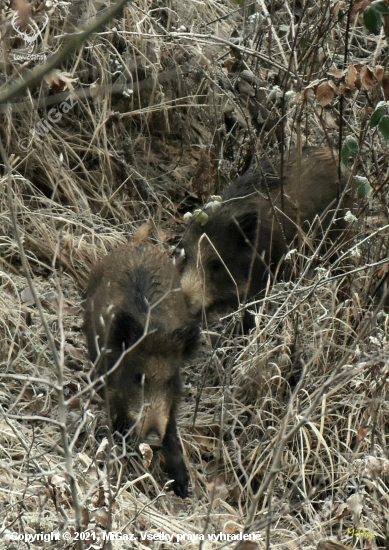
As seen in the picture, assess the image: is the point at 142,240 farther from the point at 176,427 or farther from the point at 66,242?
the point at 176,427

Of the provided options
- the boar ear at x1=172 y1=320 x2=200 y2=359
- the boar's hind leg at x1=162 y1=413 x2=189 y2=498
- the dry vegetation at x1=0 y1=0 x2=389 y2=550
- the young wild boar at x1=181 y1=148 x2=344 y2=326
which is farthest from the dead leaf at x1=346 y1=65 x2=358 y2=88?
the boar's hind leg at x1=162 y1=413 x2=189 y2=498

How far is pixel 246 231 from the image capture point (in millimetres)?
6938

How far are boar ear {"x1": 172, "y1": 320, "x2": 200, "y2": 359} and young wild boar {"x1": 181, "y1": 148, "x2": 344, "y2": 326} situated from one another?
98 centimetres

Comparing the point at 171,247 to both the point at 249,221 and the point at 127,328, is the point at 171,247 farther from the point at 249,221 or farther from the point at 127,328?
the point at 127,328

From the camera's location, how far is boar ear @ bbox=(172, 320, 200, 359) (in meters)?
5.62

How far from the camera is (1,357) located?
5902mm

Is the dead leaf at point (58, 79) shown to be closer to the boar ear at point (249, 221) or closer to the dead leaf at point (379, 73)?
the boar ear at point (249, 221)

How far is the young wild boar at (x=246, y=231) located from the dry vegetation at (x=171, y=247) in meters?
0.27

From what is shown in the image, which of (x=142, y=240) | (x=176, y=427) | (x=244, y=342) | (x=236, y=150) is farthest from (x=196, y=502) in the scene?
(x=236, y=150)

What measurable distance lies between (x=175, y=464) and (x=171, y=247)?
8.24 ft

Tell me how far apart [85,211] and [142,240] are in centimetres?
81

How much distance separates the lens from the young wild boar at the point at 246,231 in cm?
681

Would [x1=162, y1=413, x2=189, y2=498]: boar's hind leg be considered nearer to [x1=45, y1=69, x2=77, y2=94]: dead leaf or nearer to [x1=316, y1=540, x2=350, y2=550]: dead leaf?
[x1=316, y1=540, x2=350, y2=550]: dead leaf

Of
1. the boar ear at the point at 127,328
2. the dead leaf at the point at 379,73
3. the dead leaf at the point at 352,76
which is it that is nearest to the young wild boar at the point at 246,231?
the boar ear at the point at 127,328
